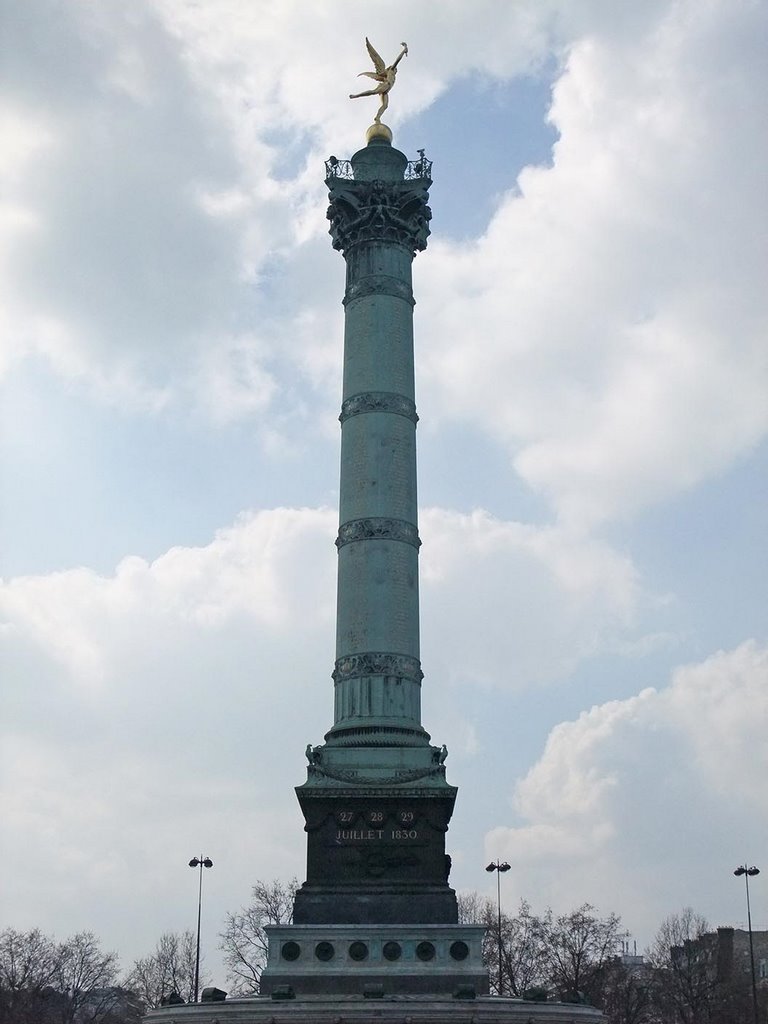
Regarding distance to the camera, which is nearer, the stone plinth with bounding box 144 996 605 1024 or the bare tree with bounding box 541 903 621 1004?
the stone plinth with bounding box 144 996 605 1024

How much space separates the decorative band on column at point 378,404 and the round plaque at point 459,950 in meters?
17.4

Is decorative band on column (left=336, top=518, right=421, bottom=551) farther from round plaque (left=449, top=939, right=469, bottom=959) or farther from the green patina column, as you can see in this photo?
round plaque (left=449, top=939, right=469, bottom=959)

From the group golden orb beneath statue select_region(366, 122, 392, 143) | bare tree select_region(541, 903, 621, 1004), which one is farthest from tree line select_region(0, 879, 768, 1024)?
golden orb beneath statue select_region(366, 122, 392, 143)

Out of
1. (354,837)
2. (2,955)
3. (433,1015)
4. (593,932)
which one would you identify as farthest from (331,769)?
(2,955)

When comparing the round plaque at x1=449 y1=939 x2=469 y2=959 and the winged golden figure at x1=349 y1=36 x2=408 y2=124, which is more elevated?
the winged golden figure at x1=349 y1=36 x2=408 y2=124

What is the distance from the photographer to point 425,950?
36.4 meters

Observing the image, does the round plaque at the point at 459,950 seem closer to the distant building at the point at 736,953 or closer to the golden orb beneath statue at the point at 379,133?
the golden orb beneath statue at the point at 379,133

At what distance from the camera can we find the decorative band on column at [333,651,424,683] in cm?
4059

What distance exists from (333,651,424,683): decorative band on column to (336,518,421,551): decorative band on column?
3.89 m

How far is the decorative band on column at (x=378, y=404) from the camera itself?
43625mm

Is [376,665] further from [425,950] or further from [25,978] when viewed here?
[25,978]

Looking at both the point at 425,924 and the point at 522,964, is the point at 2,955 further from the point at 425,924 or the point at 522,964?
the point at 425,924

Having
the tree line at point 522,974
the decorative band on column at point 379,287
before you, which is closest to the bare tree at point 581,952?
the tree line at point 522,974

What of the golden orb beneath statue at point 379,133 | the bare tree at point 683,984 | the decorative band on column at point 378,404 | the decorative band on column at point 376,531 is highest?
the golden orb beneath statue at point 379,133
